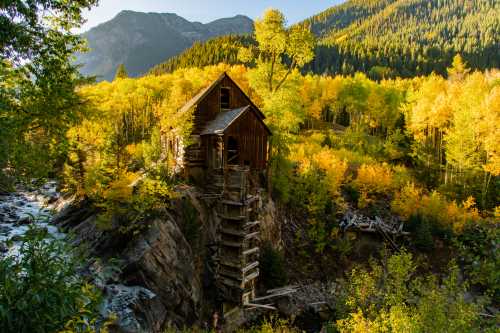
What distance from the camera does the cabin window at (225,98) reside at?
74.1 feet

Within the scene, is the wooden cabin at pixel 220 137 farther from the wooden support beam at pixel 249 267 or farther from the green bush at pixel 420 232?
the green bush at pixel 420 232

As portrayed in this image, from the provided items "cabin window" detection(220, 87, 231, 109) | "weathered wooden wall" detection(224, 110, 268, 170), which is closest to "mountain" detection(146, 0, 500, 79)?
"cabin window" detection(220, 87, 231, 109)

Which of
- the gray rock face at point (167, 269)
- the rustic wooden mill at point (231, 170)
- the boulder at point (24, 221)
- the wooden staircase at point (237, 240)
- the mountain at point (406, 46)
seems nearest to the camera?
the gray rock face at point (167, 269)

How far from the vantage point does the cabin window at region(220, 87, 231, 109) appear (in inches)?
889

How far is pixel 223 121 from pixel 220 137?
1165mm

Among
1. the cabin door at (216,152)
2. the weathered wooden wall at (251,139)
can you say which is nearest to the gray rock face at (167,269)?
the cabin door at (216,152)

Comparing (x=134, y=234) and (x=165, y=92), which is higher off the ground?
(x=165, y=92)

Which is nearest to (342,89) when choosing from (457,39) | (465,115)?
(465,115)

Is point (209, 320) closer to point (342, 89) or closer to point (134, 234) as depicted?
point (134, 234)

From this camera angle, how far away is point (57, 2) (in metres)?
8.80

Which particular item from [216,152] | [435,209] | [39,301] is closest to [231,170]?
[216,152]

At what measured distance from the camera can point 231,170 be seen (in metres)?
19.8

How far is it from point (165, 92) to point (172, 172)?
2880 cm

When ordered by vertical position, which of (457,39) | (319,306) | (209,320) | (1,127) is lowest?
(319,306)
